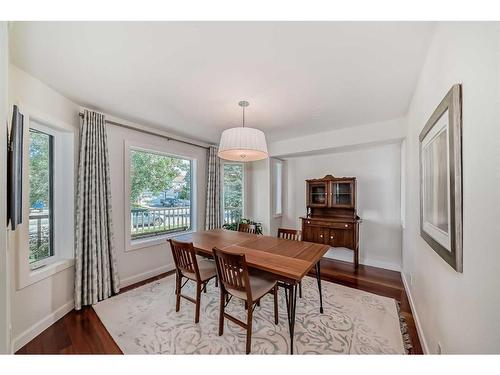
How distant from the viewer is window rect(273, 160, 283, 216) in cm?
439

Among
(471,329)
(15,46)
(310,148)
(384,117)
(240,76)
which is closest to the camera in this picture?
(471,329)

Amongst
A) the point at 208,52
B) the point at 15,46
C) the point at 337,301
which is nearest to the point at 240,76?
the point at 208,52

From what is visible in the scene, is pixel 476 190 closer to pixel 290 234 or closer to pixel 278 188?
pixel 290 234

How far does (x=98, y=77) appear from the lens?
181cm

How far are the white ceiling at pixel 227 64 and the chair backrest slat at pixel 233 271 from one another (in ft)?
4.97

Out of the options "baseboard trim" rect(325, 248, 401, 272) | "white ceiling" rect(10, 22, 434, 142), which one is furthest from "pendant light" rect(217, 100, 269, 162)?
"baseboard trim" rect(325, 248, 401, 272)

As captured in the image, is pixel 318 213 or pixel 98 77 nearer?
pixel 98 77

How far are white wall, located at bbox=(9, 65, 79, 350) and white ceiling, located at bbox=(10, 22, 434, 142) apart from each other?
0.39 feet

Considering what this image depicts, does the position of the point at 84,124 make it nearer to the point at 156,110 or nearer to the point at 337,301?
the point at 156,110

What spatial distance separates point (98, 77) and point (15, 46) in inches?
19.1

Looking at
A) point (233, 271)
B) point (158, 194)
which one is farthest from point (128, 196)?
point (233, 271)

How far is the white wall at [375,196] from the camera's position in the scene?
3352 mm

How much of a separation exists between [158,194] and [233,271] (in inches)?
91.4

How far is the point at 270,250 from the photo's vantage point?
2.03m
